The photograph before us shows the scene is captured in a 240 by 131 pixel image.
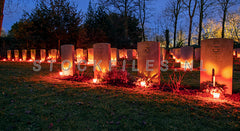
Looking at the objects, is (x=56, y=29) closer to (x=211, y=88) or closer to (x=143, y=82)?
(x=143, y=82)

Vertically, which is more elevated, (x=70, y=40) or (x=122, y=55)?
(x=70, y=40)

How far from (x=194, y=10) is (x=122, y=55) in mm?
13303

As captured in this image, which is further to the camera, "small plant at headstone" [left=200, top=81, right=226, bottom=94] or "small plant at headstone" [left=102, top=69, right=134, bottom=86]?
"small plant at headstone" [left=102, top=69, right=134, bottom=86]

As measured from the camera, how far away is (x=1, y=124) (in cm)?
256

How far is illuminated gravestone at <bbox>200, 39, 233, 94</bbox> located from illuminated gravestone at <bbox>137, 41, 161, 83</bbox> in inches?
70.9

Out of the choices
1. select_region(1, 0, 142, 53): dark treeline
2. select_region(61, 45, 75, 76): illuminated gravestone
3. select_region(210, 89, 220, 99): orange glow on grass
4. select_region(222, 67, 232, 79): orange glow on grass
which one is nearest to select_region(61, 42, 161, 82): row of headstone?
select_region(61, 45, 75, 76): illuminated gravestone

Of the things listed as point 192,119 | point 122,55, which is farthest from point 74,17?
point 192,119

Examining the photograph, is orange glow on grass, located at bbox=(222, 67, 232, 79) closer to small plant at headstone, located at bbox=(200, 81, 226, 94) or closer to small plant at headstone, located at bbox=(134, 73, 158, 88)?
small plant at headstone, located at bbox=(200, 81, 226, 94)

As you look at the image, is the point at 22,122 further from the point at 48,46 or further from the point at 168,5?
the point at 168,5

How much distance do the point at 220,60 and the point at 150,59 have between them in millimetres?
2492

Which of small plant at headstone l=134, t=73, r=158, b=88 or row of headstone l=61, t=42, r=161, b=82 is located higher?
row of headstone l=61, t=42, r=161, b=82

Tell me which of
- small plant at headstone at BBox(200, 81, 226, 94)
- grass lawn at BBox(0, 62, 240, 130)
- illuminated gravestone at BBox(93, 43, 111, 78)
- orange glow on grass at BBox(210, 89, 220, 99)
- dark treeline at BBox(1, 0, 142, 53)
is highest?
dark treeline at BBox(1, 0, 142, 53)

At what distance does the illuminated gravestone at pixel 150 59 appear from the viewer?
616 centimetres

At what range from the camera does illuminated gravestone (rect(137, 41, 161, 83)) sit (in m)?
6.16
